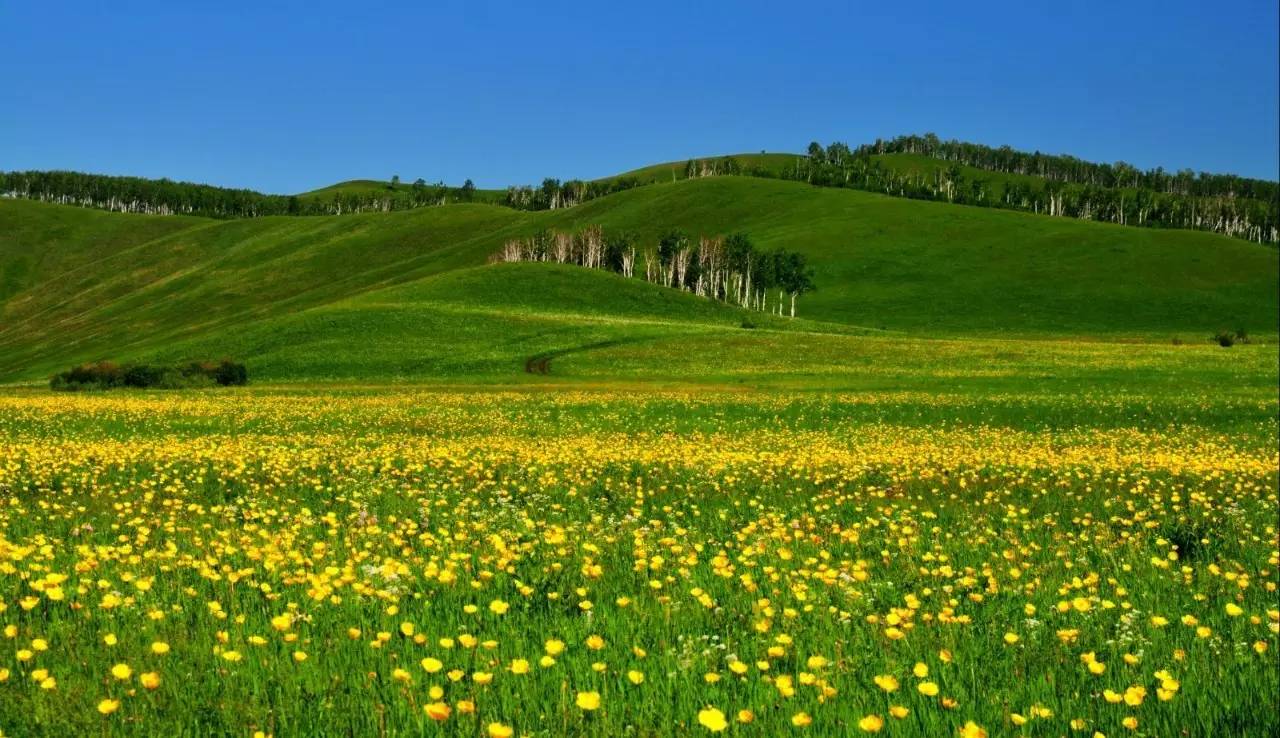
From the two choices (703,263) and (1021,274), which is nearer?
(703,263)

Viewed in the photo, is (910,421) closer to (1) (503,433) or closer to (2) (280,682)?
(1) (503,433)

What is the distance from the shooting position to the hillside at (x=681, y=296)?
90750mm

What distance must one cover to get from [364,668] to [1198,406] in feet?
126

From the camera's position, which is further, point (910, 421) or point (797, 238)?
point (797, 238)

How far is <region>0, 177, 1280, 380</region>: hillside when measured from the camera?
90750 millimetres

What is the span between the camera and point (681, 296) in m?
115

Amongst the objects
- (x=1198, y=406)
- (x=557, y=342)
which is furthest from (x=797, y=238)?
(x=1198, y=406)

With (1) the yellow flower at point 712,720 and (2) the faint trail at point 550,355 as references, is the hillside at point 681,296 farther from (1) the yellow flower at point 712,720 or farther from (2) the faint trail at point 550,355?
(1) the yellow flower at point 712,720

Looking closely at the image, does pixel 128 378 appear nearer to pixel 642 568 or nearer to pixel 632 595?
pixel 642 568

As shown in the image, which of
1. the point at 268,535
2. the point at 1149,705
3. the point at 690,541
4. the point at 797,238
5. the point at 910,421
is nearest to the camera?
the point at 1149,705

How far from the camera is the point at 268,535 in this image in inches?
364

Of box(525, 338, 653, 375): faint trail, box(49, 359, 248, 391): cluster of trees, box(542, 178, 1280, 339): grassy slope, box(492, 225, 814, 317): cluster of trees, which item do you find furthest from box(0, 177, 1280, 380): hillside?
box(49, 359, 248, 391): cluster of trees

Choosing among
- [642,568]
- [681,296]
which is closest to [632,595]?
[642,568]

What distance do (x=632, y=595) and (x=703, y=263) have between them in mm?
150960
